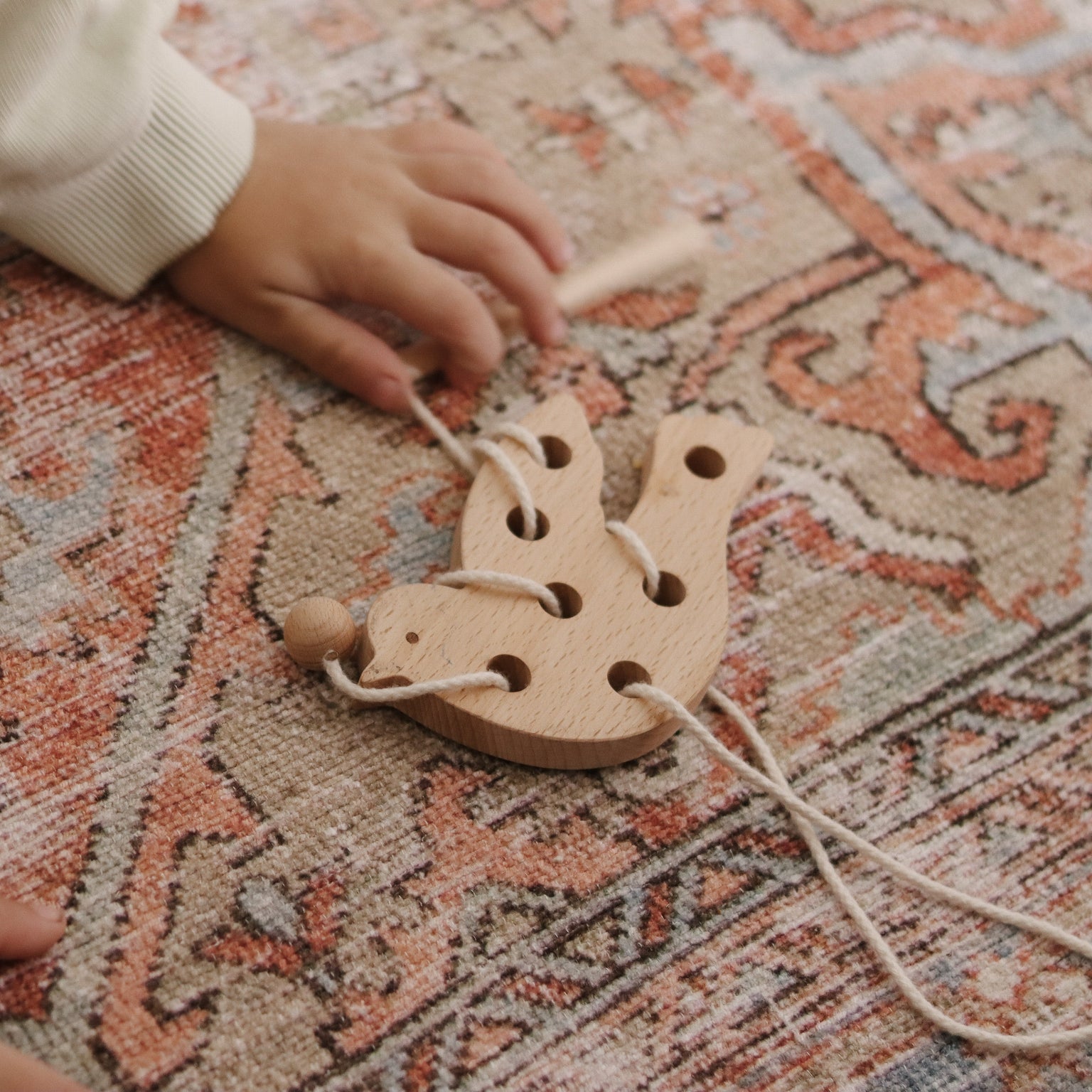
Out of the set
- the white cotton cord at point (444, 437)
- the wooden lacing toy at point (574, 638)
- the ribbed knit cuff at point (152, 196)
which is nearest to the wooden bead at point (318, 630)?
the wooden lacing toy at point (574, 638)

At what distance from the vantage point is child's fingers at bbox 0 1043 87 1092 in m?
0.42

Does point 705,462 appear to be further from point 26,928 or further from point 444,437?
point 26,928

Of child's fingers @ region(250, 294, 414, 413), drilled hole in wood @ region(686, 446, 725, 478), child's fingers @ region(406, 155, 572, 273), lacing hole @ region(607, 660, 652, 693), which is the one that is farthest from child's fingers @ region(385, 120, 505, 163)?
lacing hole @ region(607, 660, 652, 693)

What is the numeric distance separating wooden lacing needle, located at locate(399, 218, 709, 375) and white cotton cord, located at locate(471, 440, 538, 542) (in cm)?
12

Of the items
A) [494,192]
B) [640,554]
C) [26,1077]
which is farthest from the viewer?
[494,192]

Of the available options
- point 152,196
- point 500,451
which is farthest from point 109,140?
point 500,451

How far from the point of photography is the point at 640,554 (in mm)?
526

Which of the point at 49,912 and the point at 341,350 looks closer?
the point at 49,912

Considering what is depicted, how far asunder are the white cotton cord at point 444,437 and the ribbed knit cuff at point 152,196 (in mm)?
154

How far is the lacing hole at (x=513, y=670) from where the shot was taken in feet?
1.64

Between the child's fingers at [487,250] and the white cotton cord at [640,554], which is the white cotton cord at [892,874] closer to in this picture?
the white cotton cord at [640,554]

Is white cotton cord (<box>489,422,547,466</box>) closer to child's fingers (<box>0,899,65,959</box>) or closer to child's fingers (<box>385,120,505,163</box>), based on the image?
child's fingers (<box>385,120,505,163</box>)

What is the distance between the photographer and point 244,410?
0.61 meters

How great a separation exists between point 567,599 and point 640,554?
41mm
